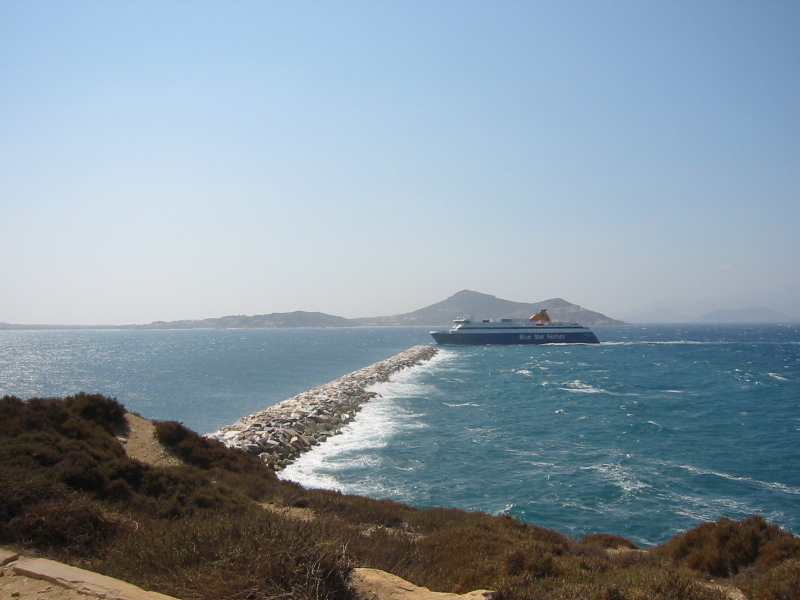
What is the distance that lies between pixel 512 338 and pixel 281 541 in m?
81.0

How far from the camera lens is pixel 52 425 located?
10016mm

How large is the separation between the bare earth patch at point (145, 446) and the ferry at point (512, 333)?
72.2 metres

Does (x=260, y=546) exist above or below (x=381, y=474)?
above

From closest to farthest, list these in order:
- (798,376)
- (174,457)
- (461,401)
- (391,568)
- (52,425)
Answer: (391,568) < (52,425) < (174,457) < (461,401) < (798,376)

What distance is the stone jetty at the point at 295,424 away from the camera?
55.0ft

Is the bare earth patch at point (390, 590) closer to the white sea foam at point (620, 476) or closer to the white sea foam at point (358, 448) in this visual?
the white sea foam at point (358, 448)

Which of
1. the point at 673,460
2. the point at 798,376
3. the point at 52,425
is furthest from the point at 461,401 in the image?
the point at 798,376

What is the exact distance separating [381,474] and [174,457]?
237 inches

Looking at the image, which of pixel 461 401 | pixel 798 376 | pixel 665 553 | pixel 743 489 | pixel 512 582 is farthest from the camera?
pixel 798 376

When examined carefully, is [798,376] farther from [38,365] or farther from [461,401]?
[38,365]

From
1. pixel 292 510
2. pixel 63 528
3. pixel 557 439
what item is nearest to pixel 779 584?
pixel 292 510

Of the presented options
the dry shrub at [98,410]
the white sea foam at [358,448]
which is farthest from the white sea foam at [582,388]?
the dry shrub at [98,410]

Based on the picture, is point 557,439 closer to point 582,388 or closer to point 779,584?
point 779,584

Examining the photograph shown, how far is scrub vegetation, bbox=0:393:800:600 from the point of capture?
192 inches
